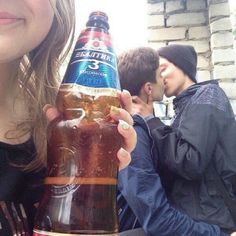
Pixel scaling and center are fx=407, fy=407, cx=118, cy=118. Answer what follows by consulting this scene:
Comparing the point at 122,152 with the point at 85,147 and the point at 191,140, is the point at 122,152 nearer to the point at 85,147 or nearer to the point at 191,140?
the point at 85,147

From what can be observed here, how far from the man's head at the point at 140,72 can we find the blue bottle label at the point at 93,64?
0.95 m

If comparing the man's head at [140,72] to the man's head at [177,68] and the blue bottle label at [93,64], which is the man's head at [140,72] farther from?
the blue bottle label at [93,64]

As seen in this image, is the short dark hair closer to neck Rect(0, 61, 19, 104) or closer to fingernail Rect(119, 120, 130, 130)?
neck Rect(0, 61, 19, 104)

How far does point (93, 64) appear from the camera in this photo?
1.88 ft

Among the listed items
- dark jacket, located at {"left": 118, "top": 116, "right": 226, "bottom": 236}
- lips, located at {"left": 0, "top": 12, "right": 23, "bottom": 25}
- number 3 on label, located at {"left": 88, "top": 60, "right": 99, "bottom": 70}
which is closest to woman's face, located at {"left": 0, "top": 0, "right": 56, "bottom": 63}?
lips, located at {"left": 0, "top": 12, "right": 23, "bottom": 25}

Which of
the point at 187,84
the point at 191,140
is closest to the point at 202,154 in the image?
the point at 191,140

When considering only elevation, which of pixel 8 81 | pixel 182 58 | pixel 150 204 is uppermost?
pixel 8 81

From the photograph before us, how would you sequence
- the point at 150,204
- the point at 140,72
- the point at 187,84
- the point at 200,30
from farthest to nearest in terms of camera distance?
1. the point at 200,30
2. the point at 187,84
3. the point at 140,72
4. the point at 150,204

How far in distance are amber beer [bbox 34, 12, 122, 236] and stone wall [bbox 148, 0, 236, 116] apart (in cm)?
167

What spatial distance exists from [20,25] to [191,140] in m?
0.83

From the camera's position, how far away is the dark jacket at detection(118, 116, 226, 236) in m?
1.23

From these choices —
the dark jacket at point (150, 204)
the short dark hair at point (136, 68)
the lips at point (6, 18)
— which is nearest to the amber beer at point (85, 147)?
the lips at point (6, 18)

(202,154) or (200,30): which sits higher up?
(200,30)

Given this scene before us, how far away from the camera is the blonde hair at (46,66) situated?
750 mm
